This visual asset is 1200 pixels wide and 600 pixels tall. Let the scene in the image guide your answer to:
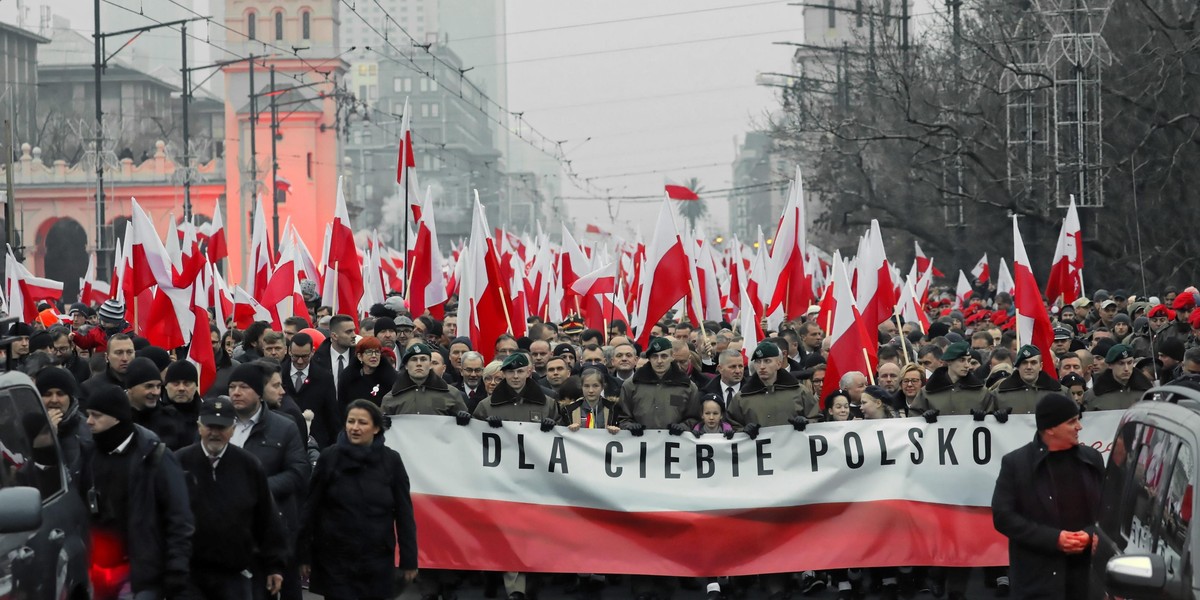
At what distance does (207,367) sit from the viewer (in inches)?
536

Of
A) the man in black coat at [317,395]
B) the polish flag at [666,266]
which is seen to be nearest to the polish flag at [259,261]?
the polish flag at [666,266]

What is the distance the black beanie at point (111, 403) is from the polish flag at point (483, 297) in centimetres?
799

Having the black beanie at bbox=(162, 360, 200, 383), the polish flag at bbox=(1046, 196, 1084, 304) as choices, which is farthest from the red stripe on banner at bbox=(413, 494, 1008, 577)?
the polish flag at bbox=(1046, 196, 1084, 304)

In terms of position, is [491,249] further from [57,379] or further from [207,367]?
[57,379]

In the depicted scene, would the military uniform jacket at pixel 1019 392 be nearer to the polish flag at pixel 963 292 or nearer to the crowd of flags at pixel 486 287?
the crowd of flags at pixel 486 287

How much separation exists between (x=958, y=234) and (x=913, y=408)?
34715 mm

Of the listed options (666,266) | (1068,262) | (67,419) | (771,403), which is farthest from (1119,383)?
(1068,262)

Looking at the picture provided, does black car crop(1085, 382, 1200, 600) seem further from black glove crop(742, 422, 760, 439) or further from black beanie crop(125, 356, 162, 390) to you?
black beanie crop(125, 356, 162, 390)

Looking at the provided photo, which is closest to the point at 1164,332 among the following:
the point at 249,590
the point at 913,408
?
the point at 913,408

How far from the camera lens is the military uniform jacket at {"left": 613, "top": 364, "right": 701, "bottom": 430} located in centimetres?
1191

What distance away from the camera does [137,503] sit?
7.58m

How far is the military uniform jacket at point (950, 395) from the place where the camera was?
12070 millimetres

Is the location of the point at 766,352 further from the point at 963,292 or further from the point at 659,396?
the point at 963,292

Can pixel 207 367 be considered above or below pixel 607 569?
above
